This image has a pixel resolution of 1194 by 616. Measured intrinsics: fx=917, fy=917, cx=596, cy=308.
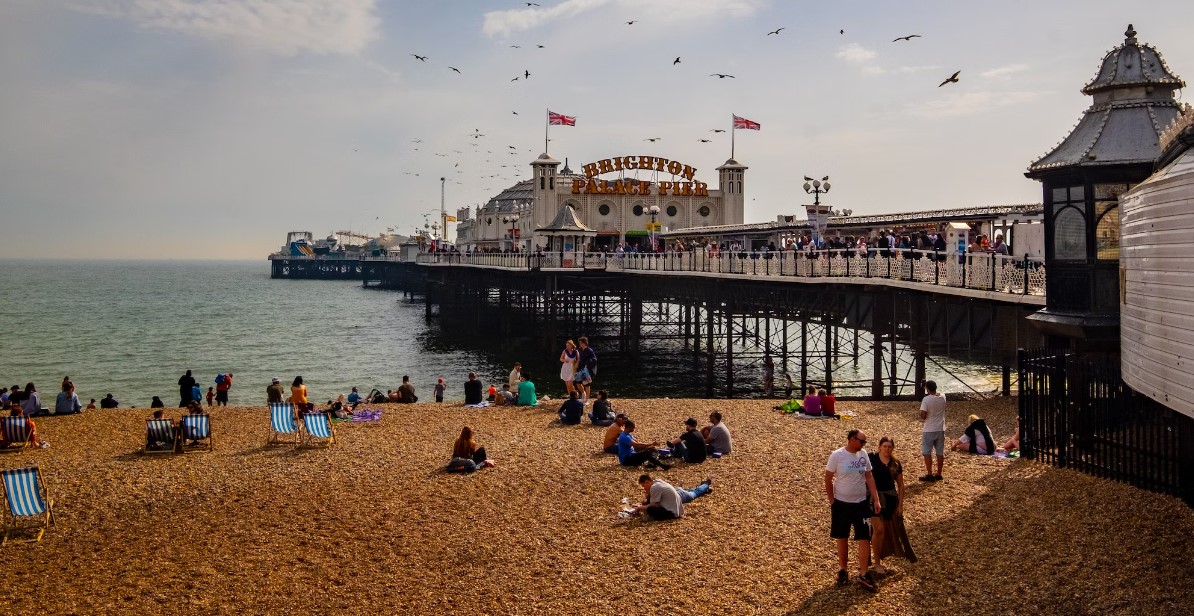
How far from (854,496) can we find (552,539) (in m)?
3.61

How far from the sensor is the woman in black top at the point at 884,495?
8211mm

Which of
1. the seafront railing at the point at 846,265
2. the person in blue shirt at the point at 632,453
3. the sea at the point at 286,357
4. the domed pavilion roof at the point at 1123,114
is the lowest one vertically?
the sea at the point at 286,357

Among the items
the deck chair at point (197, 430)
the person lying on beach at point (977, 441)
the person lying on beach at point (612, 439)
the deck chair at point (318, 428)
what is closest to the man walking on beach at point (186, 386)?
the deck chair at point (197, 430)

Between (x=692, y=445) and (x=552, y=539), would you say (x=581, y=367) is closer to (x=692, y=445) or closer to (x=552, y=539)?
(x=692, y=445)

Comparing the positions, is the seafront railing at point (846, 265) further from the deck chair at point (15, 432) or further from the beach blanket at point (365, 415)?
the deck chair at point (15, 432)

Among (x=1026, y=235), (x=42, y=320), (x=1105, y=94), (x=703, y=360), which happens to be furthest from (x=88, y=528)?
(x=42, y=320)

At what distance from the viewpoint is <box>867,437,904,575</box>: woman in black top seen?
26.9ft

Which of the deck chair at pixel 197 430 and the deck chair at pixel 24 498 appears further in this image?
the deck chair at pixel 197 430

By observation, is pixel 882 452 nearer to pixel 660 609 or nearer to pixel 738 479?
pixel 660 609

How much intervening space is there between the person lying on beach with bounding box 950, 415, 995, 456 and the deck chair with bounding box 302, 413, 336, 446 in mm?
9849

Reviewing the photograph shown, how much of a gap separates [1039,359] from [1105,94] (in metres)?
4.02

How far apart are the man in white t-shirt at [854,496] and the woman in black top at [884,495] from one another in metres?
0.15

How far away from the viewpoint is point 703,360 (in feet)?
131

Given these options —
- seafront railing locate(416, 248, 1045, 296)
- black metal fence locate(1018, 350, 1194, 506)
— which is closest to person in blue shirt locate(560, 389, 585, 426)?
seafront railing locate(416, 248, 1045, 296)
